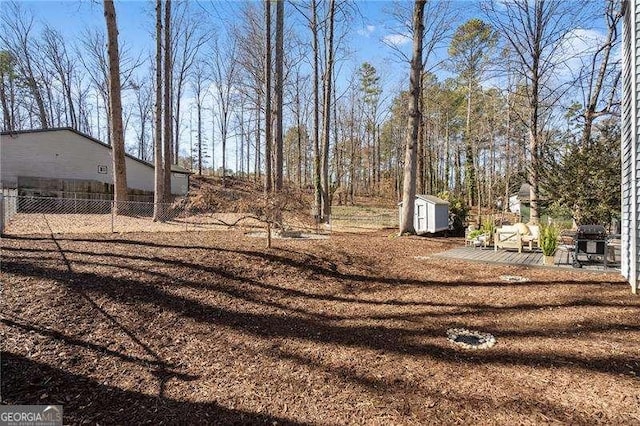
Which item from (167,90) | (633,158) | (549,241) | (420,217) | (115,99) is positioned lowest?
(549,241)

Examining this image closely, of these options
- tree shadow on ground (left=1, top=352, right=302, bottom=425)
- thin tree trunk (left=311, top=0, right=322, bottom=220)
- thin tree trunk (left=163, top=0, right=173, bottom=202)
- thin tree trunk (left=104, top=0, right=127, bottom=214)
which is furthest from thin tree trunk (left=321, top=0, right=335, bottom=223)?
tree shadow on ground (left=1, top=352, right=302, bottom=425)

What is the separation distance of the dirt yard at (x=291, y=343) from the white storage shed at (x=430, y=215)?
7504mm

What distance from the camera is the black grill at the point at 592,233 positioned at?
21.6 feet

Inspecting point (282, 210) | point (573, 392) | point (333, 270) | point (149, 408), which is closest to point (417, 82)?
point (282, 210)

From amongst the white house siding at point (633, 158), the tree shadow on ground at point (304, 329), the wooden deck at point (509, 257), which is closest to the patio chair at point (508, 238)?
the wooden deck at point (509, 257)

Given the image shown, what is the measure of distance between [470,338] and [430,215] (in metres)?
10.5

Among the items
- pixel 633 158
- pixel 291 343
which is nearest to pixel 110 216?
pixel 291 343

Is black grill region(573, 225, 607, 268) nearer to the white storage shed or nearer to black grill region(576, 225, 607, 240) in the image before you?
black grill region(576, 225, 607, 240)

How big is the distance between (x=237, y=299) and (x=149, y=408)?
7.68ft

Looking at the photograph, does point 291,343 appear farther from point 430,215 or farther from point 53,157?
point 53,157

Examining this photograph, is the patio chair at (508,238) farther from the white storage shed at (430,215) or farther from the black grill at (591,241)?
the white storage shed at (430,215)

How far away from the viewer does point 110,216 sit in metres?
12.3

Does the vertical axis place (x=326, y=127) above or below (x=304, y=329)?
above

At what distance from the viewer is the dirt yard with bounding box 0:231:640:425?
99.3 inches
